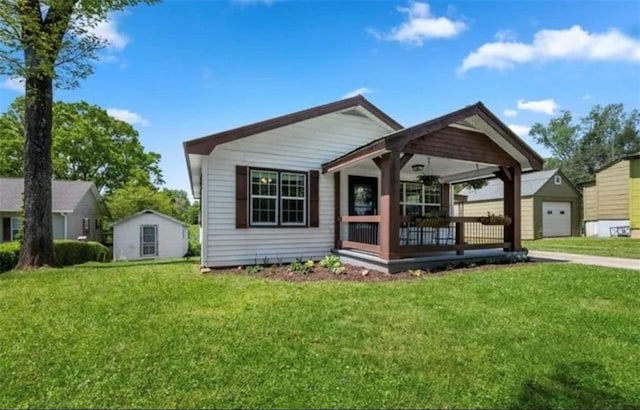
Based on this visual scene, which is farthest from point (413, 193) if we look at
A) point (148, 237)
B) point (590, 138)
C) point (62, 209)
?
point (590, 138)

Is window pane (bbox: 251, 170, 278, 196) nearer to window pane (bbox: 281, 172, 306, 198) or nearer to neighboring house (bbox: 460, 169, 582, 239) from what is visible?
window pane (bbox: 281, 172, 306, 198)

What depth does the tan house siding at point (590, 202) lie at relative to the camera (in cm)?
1991

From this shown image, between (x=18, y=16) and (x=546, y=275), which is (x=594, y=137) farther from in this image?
(x=18, y=16)

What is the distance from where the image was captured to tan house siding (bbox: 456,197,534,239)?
19.5 metres

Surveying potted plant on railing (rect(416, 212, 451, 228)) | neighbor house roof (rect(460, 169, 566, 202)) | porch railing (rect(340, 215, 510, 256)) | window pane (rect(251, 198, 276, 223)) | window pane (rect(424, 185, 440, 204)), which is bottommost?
porch railing (rect(340, 215, 510, 256))

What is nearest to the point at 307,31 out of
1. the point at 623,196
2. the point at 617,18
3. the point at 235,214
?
the point at 235,214

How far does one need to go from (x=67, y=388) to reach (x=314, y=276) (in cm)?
466

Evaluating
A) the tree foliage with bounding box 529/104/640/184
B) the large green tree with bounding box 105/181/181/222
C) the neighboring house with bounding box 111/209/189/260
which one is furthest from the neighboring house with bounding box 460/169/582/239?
the tree foliage with bounding box 529/104/640/184

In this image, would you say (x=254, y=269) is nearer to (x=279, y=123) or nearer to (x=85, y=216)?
(x=279, y=123)

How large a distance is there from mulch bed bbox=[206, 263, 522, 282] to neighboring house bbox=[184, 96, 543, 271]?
291mm

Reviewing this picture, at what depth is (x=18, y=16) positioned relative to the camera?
27.0 feet

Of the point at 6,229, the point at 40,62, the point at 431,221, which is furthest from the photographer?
the point at 6,229

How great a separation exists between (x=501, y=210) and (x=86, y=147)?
31646 mm

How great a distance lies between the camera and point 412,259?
7.41m
